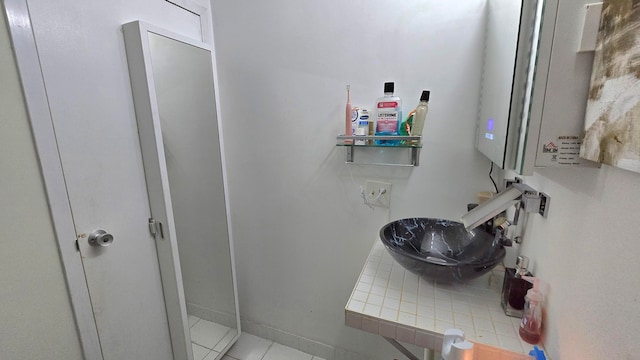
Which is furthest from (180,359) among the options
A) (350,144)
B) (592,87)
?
(592,87)

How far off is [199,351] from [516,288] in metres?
1.66

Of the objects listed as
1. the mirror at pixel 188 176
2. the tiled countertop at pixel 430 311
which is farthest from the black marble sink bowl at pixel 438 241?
the mirror at pixel 188 176

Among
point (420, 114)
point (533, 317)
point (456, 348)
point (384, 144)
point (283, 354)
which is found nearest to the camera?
point (456, 348)

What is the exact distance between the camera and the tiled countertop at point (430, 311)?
0.80m

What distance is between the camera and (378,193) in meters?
1.41

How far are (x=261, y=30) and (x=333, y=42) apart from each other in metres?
0.42

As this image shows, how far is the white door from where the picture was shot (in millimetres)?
897

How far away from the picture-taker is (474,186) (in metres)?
1.26

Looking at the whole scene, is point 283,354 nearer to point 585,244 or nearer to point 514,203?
point 514,203

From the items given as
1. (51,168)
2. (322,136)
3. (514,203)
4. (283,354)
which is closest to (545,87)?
(514,203)

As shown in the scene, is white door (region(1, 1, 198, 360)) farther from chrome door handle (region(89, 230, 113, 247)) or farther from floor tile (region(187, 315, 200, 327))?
floor tile (region(187, 315, 200, 327))

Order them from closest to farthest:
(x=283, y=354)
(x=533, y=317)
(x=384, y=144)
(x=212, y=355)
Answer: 1. (x=533, y=317)
2. (x=384, y=144)
3. (x=212, y=355)
4. (x=283, y=354)

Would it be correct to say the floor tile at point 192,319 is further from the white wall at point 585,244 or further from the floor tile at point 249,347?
the white wall at point 585,244

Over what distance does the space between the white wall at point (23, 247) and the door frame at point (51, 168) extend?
→ 15 millimetres
